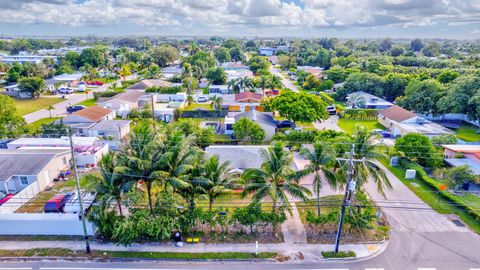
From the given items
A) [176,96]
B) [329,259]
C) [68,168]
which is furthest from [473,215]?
[176,96]

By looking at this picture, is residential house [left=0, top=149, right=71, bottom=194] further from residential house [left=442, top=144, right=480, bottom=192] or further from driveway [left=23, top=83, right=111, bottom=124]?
residential house [left=442, top=144, right=480, bottom=192]

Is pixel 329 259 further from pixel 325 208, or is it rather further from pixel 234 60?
pixel 234 60

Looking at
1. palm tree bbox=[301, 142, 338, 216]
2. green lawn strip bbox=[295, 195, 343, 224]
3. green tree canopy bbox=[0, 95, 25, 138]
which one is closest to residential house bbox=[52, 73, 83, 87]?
green tree canopy bbox=[0, 95, 25, 138]

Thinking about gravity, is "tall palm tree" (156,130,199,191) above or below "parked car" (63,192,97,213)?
above

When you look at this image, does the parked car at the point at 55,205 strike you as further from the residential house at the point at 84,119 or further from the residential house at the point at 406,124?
the residential house at the point at 406,124

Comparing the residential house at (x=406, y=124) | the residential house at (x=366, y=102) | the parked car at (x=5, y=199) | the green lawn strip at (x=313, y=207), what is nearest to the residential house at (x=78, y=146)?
the parked car at (x=5, y=199)

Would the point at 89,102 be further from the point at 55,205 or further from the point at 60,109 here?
the point at 55,205
